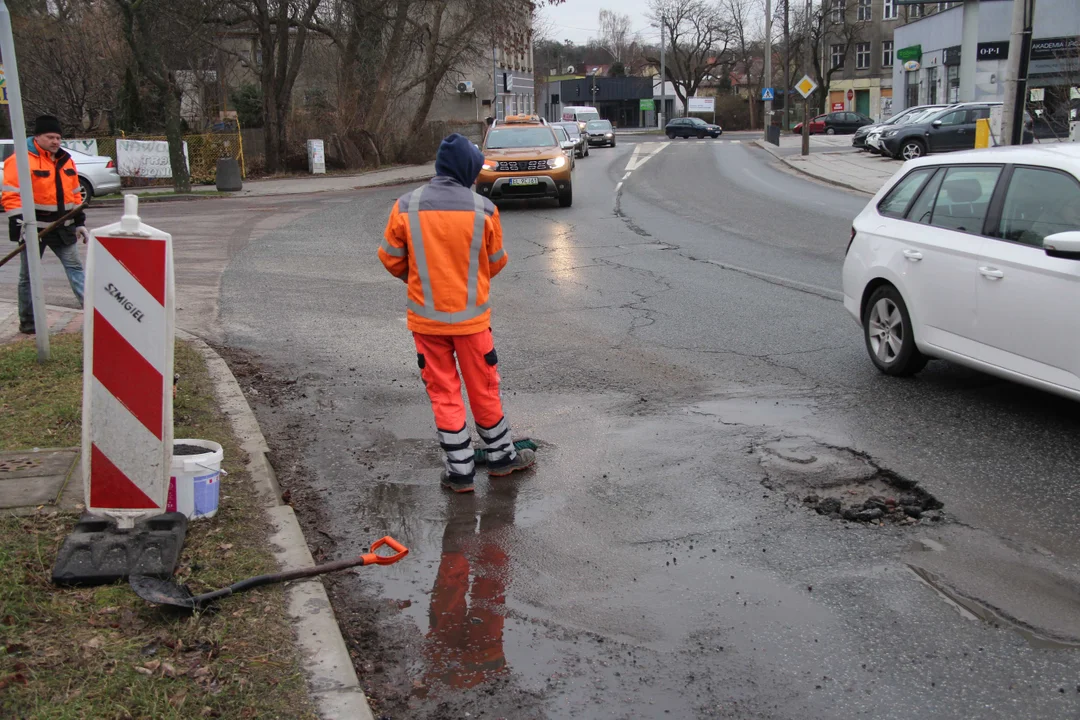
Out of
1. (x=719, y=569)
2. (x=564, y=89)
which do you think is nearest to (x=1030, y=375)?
(x=719, y=569)

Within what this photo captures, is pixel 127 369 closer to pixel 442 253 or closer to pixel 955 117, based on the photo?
pixel 442 253

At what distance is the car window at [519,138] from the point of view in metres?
21.4

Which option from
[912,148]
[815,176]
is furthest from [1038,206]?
[912,148]

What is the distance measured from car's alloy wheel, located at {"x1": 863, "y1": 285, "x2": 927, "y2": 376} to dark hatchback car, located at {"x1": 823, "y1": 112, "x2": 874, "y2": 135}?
194 feet

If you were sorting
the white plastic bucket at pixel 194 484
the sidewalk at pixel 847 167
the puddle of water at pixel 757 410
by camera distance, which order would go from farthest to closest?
the sidewalk at pixel 847 167 → the puddle of water at pixel 757 410 → the white plastic bucket at pixel 194 484

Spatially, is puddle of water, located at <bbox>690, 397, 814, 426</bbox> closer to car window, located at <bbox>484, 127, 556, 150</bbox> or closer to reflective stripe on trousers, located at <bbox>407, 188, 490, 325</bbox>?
reflective stripe on trousers, located at <bbox>407, 188, 490, 325</bbox>

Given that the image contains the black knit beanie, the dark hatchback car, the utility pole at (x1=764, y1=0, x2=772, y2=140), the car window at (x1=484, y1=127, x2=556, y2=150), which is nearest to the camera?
the black knit beanie

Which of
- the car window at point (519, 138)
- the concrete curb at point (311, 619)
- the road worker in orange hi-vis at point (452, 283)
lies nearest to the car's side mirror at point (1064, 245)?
the road worker in orange hi-vis at point (452, 283)

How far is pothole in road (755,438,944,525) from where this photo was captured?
4.90 meters

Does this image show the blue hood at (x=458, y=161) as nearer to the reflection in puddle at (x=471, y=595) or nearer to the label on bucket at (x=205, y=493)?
the reflection in puddle at (x=471, y=595)

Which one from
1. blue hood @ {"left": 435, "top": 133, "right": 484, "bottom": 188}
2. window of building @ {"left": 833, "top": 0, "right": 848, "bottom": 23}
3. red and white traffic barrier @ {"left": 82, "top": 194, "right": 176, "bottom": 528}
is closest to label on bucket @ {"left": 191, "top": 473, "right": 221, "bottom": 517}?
red and white traffic barrier @ {"left": 82, "top": 194, "right": 176, "bottom": 528}

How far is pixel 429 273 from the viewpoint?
536 centimetres

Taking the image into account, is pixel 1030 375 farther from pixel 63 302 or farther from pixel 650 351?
pixel 63 302

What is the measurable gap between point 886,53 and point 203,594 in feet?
298
